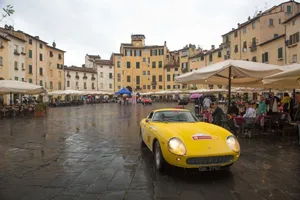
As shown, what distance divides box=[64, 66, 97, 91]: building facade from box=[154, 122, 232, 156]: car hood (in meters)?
61.7

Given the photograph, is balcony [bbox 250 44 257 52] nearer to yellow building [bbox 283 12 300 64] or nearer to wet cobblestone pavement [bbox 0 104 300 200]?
yellow building [bbox 283 12 300 64]

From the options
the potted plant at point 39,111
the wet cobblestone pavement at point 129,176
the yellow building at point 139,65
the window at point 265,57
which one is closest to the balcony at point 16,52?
the potted plant at point 39,111

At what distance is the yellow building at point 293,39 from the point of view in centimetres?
2923

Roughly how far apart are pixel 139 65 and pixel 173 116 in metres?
69.6

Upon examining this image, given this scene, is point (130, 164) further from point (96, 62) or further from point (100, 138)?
point (96, 62)

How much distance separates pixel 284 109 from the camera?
→ 36.8ft

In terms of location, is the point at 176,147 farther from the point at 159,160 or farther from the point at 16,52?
the point at 16,52

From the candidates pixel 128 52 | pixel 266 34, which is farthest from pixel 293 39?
pixel 128 52

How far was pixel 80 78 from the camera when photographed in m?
68.2

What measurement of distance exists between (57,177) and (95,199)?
4.92 ft

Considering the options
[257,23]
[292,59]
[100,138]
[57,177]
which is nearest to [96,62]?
[257,23]

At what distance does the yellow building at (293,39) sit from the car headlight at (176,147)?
30.6 metres

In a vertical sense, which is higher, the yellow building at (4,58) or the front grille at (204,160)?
the yellow building at (4,58)

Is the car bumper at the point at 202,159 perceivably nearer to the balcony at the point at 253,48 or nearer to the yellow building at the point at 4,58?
the yellow building at the point at 4,58
